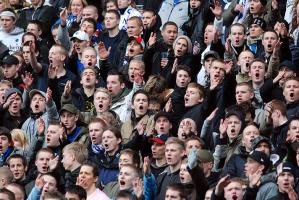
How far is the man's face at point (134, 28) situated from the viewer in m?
23.7

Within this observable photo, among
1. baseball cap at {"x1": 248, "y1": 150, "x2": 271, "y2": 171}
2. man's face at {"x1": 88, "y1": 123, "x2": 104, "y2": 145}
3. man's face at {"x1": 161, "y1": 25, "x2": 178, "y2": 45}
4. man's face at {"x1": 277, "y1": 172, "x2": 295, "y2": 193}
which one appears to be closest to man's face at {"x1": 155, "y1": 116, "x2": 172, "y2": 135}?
man's face at {"x1": 88, "y1": 123, "x2": 104, "y2": 145}

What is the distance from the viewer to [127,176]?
19.2 metres

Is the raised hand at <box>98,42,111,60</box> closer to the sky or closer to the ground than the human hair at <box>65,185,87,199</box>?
closer to the sky

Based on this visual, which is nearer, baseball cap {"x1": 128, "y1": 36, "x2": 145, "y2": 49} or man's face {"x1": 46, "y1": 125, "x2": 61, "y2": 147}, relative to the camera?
man's face {"x1": 46, "y1": 125, "x2": 61, "y2": 147}

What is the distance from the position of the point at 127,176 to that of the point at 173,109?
99.9 inches

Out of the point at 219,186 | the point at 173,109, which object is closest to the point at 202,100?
the point at 173,109

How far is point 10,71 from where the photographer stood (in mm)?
23750

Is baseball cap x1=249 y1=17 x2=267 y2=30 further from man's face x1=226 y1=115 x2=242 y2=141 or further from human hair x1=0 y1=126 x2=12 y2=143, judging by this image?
human hair x1=0 y1=126 x2=12 y2=143

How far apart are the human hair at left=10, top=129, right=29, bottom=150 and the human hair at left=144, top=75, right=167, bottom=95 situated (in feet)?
5.78

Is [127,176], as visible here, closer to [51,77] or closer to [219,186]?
[219,186]

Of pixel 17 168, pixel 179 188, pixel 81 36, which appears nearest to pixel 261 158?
pixel 179 188

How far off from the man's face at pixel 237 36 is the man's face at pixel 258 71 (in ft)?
3.80

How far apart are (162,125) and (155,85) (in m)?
1.37

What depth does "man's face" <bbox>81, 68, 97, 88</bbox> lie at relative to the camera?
22.5m
